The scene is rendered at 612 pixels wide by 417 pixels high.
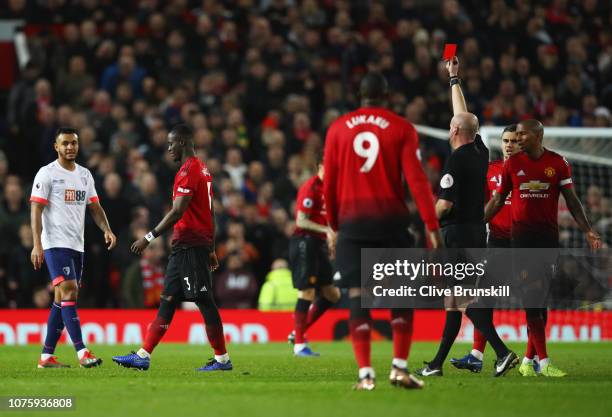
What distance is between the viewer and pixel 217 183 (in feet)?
62.4

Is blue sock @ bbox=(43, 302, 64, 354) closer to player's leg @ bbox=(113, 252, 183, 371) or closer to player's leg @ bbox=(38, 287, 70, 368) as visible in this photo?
player's leg @ bbox=(38, 287, 70, 368)

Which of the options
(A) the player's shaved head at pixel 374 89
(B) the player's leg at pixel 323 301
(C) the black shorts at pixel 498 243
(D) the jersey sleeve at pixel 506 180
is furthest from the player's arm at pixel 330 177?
(B) the player's leg at pixel 323 301

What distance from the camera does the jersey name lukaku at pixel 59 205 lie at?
1095 centimetres

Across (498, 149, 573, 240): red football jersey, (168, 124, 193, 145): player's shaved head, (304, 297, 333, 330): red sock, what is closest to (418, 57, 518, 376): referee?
(498, 149, 573, 240): red football jersey

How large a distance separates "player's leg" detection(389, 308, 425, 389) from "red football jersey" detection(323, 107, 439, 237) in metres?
0.69

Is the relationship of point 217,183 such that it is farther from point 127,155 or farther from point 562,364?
point 562,364

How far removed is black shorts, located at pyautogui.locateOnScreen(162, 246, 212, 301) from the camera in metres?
10.2

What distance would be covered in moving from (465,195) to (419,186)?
1688 millimetres

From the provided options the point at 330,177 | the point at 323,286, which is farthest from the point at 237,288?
the point at 330,177

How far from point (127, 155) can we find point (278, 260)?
3.27m

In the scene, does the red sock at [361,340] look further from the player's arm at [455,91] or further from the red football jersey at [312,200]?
the red football jersey at [312,200]

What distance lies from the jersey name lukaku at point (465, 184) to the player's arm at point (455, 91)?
510mm

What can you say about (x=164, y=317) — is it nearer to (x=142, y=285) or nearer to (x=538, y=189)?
(x=538, y=189)

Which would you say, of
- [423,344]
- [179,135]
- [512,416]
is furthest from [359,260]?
[423,344]
